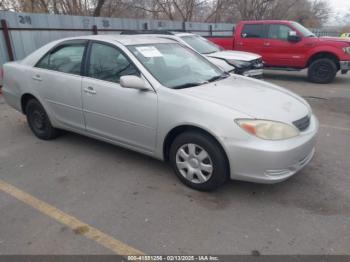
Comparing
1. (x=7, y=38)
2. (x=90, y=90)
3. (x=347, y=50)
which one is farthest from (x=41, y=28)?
(x=347, y=50)

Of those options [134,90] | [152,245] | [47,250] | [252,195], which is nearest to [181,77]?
[134,90]

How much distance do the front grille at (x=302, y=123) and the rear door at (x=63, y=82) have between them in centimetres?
267

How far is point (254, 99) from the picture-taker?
3.28 m

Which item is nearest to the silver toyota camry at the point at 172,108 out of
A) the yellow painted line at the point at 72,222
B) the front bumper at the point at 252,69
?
the yellow painted line at the point at 72,222

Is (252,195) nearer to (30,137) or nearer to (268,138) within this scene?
(268,138)

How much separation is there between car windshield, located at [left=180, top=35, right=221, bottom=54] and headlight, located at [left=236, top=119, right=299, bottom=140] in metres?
5.59

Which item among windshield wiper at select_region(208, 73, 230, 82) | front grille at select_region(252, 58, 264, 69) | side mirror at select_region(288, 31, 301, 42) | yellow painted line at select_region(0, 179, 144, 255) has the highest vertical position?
side mirror at select_region(288, 31, 301, 42)

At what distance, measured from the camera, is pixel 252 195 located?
325 cm

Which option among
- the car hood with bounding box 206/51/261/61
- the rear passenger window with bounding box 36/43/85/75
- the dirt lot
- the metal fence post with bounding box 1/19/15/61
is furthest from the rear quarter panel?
the car hood with bounding box 206/51/261/61

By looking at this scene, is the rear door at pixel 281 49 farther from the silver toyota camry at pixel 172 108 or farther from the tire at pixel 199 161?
the tire at pixel 199 161

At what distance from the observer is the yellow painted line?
2.50 m

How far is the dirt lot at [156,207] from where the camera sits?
2541 millimetres

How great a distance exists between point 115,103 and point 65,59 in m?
1.25

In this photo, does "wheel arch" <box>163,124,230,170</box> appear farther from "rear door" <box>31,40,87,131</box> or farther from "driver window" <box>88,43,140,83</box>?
"rear door" <box>31,40,87,131</box>
